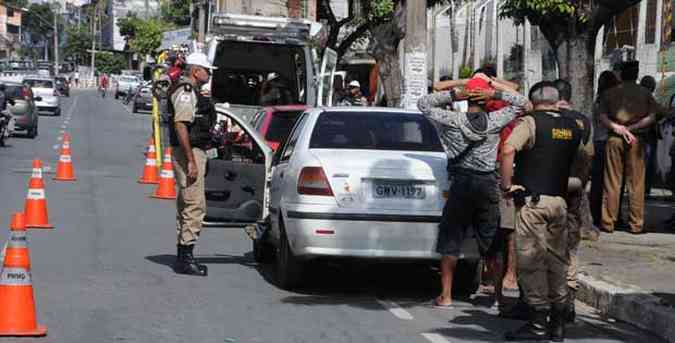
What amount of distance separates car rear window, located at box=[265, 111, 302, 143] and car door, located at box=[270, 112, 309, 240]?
5.08m

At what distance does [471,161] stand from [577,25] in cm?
674

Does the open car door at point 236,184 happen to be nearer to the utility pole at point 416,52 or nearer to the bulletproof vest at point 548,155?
the utility pole at point 416,52

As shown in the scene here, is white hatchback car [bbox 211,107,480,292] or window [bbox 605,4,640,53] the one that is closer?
white hatchback car [bbox 211,107,480,292]

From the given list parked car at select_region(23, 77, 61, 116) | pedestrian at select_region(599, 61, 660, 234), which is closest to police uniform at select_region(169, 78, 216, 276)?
pedestrian at select_region(599, 61, 660, 234)

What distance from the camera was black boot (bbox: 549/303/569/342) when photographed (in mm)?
8461

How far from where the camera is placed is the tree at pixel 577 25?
15.3 meters

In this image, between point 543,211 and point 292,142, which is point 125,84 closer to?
point 292,142

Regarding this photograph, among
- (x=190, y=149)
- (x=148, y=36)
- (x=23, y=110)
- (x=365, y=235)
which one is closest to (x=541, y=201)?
(x=365, y=235)

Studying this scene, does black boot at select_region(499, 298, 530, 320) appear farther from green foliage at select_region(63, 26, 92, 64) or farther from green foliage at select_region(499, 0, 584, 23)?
green foliage at select_region(63, 26, 92, 64)

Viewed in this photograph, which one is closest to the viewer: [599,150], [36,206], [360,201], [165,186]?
[360,201]

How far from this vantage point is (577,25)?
51.8 ft

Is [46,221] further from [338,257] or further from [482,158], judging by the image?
[482,158]

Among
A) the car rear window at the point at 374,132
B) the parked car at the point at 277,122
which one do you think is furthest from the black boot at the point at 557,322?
the parked car at the point at 277,122

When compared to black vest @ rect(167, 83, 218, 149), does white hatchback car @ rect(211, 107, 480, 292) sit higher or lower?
lower
